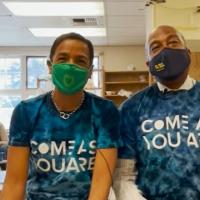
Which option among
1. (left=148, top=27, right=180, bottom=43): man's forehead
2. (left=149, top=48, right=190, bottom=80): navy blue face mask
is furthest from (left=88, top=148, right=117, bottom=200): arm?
(left=148, top=27, right=180, bottom=43): man's forehead

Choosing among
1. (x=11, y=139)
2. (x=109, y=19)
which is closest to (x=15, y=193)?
(x=11, y=139)

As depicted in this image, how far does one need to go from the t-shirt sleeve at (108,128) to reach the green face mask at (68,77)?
16 cm

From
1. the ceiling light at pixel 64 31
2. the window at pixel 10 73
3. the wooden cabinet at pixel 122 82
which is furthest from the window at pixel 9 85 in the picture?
the wooden cabinet at pixel 122 82

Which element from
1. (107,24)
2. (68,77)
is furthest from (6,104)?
(68,77)

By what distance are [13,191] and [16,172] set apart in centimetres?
8

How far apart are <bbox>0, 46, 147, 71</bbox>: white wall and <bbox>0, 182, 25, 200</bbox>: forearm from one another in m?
7.22

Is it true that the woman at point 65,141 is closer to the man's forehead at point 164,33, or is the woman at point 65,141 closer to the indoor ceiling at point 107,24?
the man's forehead at point 164,33

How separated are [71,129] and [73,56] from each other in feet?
0.97

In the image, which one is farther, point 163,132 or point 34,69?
point 34,69

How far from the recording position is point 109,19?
20.2 ft

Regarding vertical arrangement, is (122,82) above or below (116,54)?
below

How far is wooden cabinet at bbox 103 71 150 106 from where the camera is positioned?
802cm

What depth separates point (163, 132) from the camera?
4.86ft

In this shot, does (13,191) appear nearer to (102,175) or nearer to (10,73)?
(102,175)
